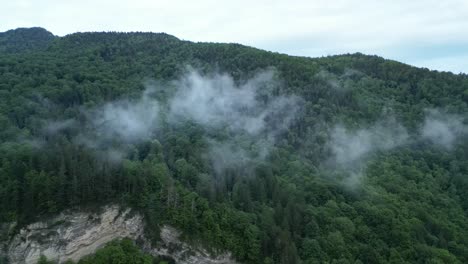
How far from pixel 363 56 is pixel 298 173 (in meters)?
101

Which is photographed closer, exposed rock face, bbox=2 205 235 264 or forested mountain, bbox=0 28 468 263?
exposed rock face, bbox=2 205 235 264

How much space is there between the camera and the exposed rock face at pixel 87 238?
70.9 m

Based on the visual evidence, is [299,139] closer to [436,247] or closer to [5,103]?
[436,247]

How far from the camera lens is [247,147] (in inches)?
4865

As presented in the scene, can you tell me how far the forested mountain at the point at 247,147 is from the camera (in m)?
76.5

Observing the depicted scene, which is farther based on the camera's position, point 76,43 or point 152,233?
point 76,43

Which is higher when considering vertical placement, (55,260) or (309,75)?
(309,75)

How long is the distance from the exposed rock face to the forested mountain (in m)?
1.71

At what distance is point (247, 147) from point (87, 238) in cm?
5827

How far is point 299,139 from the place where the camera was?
135250mm

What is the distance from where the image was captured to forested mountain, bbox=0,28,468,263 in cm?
7650

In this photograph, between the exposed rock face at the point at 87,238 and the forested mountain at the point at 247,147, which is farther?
the forested mountain at the point at 247,147

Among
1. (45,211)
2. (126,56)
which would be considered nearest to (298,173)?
(45,211)

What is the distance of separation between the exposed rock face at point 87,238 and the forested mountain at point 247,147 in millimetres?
1708
